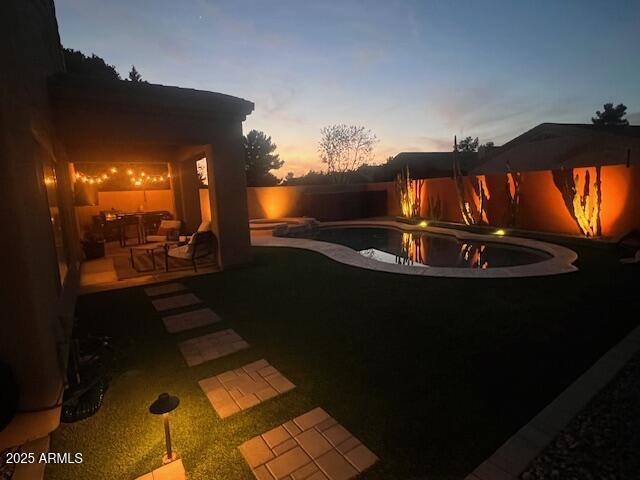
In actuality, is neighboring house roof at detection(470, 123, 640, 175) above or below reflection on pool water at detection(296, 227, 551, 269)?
above

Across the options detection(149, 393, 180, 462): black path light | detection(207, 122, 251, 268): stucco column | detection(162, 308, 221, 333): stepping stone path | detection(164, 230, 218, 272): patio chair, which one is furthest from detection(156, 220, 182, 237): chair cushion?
detection(149, 393, 180, 462): black path light

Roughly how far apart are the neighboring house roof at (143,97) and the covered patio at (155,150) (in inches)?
0.6

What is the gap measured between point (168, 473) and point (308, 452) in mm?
984

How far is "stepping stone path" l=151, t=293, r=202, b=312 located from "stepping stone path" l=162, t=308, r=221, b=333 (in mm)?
443

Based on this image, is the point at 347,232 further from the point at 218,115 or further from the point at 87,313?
the point at 87,313

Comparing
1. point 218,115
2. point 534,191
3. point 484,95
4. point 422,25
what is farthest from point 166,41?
point 484,95

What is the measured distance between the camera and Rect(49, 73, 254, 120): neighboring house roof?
607 cm

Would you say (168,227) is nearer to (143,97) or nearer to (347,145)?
(143,97)

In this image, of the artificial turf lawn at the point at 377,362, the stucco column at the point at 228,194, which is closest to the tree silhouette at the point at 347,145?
the stucco column at the point at 228,194

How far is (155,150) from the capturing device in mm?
11117

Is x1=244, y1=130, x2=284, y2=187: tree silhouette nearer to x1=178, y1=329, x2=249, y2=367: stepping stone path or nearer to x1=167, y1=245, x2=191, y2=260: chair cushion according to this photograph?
x1=167, y1=245, x2=191, y2=260: chair cushion

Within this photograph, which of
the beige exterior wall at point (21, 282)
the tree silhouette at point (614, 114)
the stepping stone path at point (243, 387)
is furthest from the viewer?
the tree silhouette at point (614, 114)

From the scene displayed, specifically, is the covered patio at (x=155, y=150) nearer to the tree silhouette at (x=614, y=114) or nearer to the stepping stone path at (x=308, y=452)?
the stepping stone path at (x=308, y=452)

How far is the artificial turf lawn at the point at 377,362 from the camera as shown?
2.42 m
